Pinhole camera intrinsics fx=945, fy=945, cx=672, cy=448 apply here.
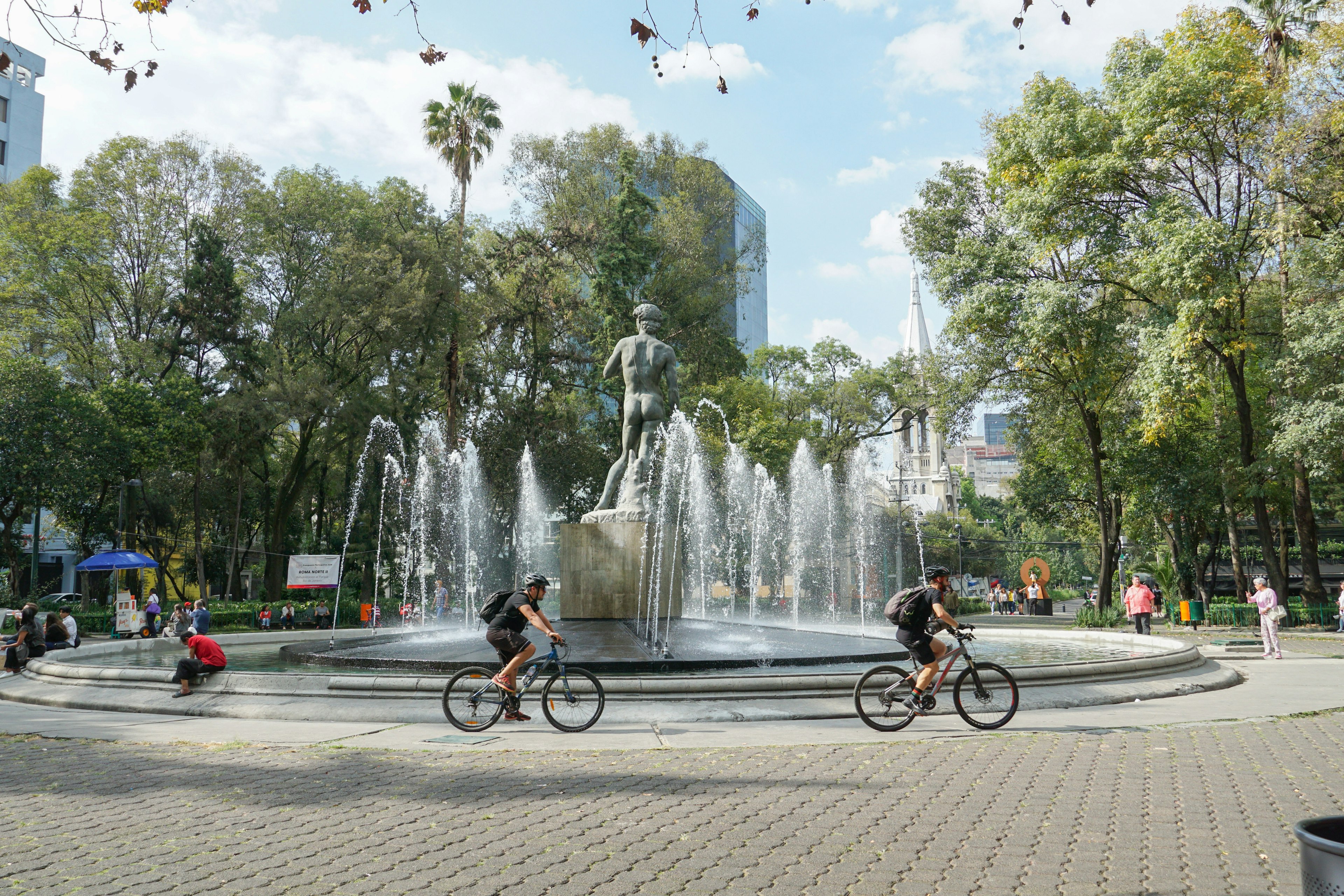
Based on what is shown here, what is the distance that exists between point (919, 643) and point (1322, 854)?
22.1 ft

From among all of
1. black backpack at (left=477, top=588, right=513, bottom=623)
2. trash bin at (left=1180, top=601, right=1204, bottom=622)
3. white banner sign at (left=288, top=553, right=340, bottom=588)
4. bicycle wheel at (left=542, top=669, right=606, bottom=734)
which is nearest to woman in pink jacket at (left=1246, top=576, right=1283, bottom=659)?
trash bin at (left=1180, top=601, right=1204, bottom=622)

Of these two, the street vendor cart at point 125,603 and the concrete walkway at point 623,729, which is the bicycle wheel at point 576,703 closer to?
the concrete walkway at point 623,729

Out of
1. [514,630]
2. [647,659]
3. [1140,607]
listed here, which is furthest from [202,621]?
[1140,607]

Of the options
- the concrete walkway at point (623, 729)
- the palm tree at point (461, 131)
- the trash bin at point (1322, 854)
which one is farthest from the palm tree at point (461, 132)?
the trash bin at point (1322, 854)

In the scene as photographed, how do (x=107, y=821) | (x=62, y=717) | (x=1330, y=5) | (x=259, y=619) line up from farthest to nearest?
(x=259, y=619) → (x=1330, y=5) → (x=62, y=717) → (x=107, y=821)

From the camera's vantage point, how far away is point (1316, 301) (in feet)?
81.5

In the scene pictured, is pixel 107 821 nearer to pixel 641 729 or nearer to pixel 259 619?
pixel 641 729

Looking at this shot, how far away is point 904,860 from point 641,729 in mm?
4812

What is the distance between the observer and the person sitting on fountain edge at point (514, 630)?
360 inches

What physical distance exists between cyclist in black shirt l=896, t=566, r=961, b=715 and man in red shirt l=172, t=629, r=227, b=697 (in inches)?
322

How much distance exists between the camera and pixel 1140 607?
21.2 m

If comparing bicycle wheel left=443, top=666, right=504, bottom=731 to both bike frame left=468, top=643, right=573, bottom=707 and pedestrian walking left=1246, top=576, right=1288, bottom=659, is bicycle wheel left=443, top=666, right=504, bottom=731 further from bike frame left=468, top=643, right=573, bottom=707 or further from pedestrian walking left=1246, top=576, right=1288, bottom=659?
pedestrian walking left=1246, top=576, right=1288, bottom=659

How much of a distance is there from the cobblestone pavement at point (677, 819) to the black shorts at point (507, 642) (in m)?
1.35

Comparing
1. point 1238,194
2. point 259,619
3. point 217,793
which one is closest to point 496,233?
point 259,619
